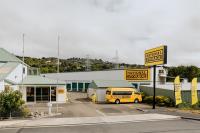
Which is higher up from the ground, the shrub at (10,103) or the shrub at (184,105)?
the shrub at (10,103)

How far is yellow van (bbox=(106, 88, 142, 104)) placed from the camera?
40.0m

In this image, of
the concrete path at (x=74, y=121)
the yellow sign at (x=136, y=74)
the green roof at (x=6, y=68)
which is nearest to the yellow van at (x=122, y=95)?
the yellow sign at (x=136, y=74)

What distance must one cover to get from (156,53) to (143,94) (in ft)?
38.4

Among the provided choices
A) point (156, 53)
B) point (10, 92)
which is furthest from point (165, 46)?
point (10, 92)

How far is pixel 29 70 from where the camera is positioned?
5116cm

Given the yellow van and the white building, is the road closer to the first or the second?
the yellow van

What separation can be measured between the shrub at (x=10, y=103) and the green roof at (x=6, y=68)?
34.3 ft

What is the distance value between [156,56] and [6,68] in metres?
21.4

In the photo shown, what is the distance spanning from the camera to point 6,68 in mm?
41562

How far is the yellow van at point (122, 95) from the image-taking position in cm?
4000

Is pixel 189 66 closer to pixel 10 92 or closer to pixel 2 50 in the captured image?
pixel 2 50

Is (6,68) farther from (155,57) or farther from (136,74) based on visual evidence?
(136,74)

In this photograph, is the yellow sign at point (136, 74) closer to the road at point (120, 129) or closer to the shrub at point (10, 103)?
the shrub at point (10, 103)

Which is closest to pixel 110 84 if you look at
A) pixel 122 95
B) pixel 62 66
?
pixel 122 95
